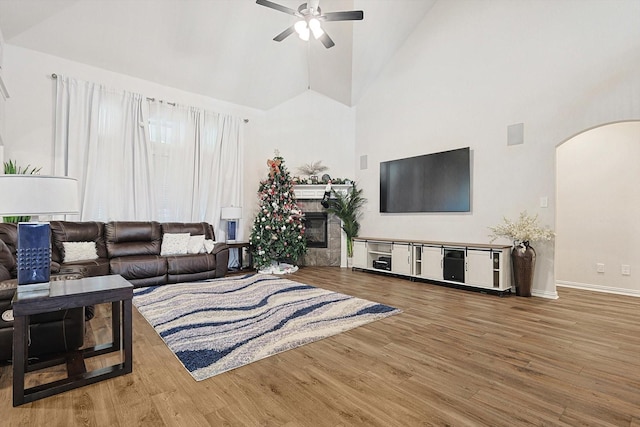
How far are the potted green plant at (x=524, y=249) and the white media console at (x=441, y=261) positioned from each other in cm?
11

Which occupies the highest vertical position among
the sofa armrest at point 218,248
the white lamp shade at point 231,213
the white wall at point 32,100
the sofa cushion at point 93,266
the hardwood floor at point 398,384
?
the white wall at point 32,100

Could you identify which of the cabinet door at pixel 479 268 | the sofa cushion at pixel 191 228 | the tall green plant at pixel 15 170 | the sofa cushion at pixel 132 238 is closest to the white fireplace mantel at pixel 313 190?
the sofa cushion at pixel 191 228

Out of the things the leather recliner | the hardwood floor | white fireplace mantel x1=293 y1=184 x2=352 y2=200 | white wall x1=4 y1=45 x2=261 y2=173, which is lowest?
the hardwood floor

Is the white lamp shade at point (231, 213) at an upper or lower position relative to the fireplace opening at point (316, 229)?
upper

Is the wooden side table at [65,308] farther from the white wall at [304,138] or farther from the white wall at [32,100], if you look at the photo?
the white wall at [304,138]

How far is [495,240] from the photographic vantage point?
460 cm

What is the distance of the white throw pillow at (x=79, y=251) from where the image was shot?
4199mm

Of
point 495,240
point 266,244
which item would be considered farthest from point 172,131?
point 495,240

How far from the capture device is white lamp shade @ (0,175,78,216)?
1.69m

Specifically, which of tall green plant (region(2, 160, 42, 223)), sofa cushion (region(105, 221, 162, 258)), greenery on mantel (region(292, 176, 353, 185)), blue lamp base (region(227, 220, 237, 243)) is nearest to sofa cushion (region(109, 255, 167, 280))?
sofa cushion (region(105, 221, 162, 258))

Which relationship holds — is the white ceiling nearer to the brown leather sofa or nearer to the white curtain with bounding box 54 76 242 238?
the white curtain with bounding box 54 76 242 238

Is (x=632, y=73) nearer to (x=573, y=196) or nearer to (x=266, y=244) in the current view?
(x=573, y=196)

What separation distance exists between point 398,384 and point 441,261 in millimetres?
3193

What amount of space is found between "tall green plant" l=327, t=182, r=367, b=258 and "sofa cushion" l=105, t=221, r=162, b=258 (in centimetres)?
320
